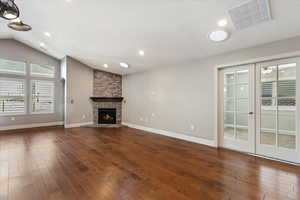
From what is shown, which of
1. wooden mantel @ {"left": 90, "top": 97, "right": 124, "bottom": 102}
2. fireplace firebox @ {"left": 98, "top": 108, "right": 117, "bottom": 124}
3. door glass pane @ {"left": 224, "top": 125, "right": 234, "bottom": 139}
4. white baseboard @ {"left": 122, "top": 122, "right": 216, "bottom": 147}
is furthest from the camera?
fireplace firebox @ {"left": 98, "top": 108, "right": 117, "bottom": 124}

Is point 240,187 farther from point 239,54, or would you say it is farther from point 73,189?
point 239,54

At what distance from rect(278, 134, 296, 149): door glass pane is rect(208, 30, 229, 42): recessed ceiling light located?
7.32ft

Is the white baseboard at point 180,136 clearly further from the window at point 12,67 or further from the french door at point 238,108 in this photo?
the window at point 12,67

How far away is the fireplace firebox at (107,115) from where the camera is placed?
6797mm

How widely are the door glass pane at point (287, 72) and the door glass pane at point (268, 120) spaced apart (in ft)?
2.31

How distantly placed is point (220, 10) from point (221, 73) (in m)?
1.67

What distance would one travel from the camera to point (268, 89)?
9.95ft

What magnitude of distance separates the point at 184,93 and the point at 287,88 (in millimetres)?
2253

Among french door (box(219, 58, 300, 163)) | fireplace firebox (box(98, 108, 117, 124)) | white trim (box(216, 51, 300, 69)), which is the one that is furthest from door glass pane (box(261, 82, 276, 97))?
fireplace firebox (box(98, 108, 117, 124))

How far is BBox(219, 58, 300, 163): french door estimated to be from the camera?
9.10 feet

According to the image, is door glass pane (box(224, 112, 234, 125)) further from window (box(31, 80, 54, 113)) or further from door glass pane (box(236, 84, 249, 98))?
window (box(31, 80, 54, 113))

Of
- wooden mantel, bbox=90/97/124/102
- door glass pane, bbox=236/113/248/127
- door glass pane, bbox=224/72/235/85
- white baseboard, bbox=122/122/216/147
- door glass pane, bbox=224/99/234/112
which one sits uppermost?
door glass pane, bbox=224/72/235/85

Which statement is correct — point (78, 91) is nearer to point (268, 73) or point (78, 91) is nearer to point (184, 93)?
point (184, 93)

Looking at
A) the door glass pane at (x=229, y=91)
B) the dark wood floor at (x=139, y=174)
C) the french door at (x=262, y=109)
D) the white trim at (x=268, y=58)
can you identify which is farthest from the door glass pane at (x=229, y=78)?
the dark wood floor at (x=139, y=174)
